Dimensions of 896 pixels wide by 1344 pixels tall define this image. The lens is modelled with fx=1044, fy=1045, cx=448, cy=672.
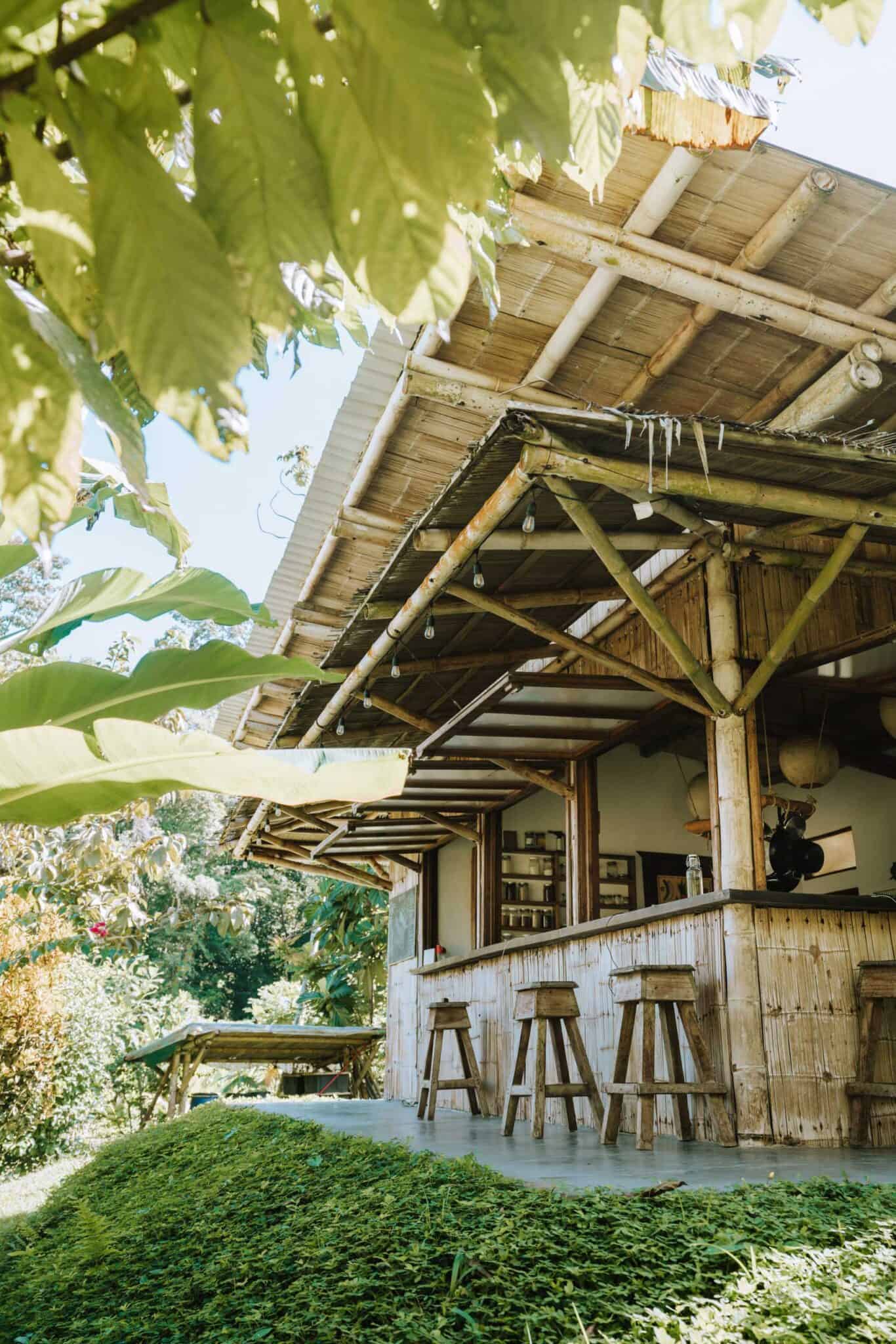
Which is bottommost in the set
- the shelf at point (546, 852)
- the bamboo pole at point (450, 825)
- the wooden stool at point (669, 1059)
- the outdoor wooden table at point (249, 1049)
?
the outdoor wooden table at point (249, 1049)

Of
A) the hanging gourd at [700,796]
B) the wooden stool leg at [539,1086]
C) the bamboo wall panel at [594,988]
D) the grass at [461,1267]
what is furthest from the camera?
the hanging gourd at [700,796]

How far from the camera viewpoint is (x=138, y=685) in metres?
1.02

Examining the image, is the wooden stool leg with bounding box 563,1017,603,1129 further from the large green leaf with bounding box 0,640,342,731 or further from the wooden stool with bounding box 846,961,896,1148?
the large green leaf with bounding box 0,640,342,731

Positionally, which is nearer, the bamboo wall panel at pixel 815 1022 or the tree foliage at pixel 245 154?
the tree foliage at pixel 245 154

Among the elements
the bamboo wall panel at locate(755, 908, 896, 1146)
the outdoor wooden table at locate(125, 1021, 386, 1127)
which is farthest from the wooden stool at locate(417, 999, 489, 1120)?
the outdoor wooden table at locate(125, 1021, 386, 1127)

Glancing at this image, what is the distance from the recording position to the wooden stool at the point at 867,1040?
14.8 ft

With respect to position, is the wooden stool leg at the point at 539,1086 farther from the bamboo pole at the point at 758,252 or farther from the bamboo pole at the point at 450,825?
the bamboo pole at the point at 450,825

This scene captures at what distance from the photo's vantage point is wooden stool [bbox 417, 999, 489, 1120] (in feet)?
21.4

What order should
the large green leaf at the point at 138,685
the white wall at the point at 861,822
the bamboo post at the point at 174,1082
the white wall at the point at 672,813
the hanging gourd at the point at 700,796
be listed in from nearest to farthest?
the large green leaf at the point at 138,685
the hanging gourd at the point at 700,796
the white wall at the point at 861,822
the white wall at the point at 672,813
the bamboo post at the point at 174,1082

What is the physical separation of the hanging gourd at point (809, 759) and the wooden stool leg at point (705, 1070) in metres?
2.33

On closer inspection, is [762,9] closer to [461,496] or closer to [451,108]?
[451,108]

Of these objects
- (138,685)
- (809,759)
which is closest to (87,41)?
(138,685)

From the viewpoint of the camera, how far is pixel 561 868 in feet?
31.4

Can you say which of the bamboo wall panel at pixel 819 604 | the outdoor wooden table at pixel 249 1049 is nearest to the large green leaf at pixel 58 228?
the bamboo wall panel at pixel 819 604
